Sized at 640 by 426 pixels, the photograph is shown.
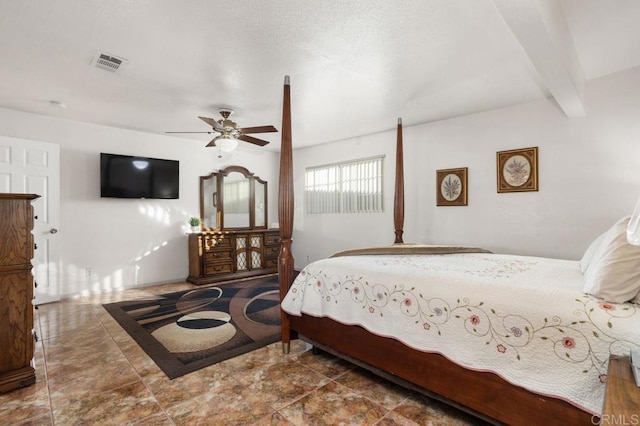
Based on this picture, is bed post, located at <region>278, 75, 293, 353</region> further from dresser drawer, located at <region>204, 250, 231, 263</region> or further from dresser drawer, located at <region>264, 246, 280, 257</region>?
dresser drawer, located at <region>264, 246, 280, 257</region>

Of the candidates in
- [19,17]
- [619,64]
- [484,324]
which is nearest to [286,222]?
[484,324]

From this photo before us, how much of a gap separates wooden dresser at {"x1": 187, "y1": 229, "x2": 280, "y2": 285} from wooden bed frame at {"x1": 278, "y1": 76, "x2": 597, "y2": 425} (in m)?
3.03

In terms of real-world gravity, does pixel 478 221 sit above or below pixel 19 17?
below

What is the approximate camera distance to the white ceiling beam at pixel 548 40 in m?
1.66

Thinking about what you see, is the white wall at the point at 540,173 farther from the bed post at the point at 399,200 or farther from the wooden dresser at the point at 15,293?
the wooden dresser at the point at 15,293

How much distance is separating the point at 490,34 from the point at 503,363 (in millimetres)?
2306

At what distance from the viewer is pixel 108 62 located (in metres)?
2.79

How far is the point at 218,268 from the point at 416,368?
4.25 metres

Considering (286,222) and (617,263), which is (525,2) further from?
(286,222)

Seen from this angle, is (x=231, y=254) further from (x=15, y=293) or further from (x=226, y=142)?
(x=15, y=293)

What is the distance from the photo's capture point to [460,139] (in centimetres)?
434

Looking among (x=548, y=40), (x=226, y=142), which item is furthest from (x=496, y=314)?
(x=226, y=142)

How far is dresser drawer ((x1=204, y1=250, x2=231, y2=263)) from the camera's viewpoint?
5.26 metres

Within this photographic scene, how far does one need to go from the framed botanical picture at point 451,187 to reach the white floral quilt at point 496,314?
6.64 ft
